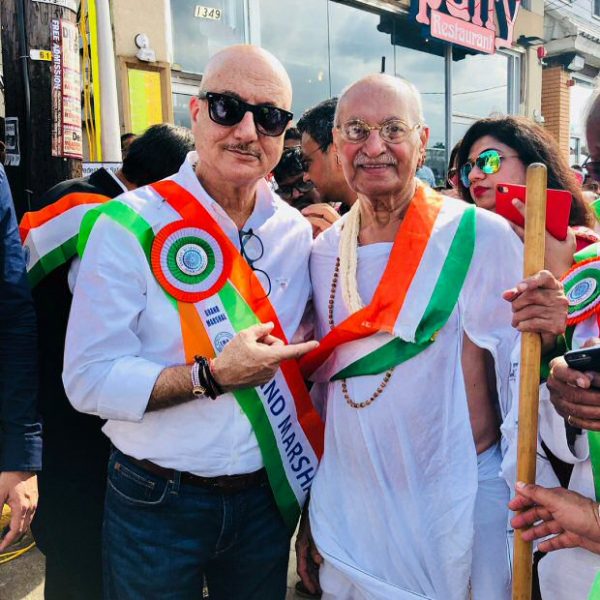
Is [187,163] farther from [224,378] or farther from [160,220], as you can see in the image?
[224,378]

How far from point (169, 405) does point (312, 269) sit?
674mm

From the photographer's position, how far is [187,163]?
1.91m

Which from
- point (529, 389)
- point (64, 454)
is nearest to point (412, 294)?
point (529, 389)

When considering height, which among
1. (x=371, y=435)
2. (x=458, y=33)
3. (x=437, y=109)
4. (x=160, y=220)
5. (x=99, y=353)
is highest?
(x=458, y=33)

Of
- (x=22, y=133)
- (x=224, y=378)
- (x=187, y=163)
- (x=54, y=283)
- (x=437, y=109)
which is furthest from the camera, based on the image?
(x=437, y=109)

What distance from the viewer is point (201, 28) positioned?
19.9 ft

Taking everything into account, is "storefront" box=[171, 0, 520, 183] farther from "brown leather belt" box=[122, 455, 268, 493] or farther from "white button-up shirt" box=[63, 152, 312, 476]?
"brown leather belt" box=[122, 455, 268, 493]

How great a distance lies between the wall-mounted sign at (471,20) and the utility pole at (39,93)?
7105 millimetres

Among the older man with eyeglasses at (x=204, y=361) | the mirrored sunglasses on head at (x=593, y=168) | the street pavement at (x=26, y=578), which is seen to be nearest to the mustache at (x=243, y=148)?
the older man with eyeglasses at (x=204, y=361)

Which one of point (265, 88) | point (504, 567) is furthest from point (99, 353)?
point (504, 567)

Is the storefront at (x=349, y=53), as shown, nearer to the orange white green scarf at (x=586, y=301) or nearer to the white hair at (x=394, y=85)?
the white hair at (x=394, y=85)

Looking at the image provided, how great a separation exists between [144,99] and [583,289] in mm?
4839

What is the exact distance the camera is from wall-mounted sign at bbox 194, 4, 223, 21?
19.7 feet

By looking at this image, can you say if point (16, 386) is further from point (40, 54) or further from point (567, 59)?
point (567, 59)
